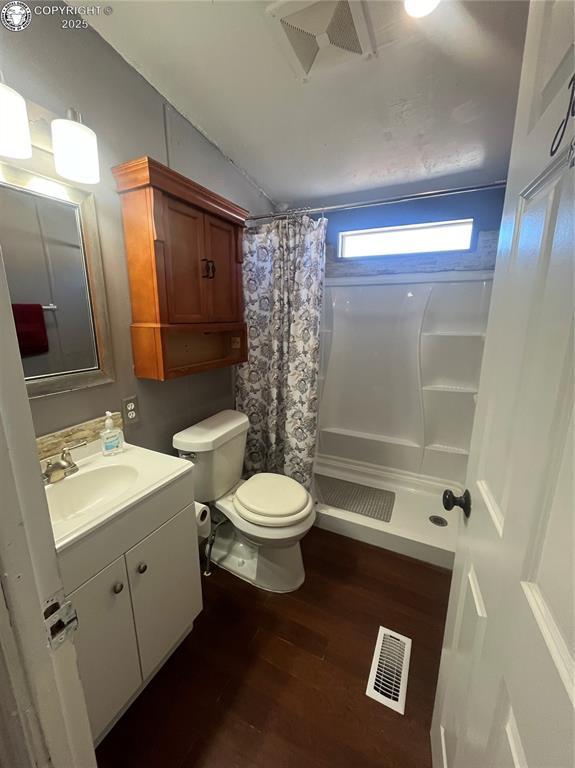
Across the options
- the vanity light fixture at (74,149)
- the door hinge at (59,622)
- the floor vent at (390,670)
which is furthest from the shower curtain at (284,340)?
the door hinge at (59,622)

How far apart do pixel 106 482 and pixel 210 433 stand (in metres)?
0.50

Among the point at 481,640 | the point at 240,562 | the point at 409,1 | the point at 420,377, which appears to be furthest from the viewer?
the point at 420,377

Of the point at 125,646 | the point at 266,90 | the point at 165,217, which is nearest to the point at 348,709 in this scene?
the point at 125,646

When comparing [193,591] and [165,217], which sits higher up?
[165,217]

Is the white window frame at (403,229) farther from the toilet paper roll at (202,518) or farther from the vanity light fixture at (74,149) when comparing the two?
the toilet paper roll at (202,518)

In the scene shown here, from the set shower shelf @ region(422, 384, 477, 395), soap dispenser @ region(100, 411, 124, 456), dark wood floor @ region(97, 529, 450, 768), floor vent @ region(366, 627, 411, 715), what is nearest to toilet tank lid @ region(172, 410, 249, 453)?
soap dispenser @ region(100, 411, 124, 456)

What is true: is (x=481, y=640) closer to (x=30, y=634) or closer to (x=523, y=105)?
(x=30, y=634)

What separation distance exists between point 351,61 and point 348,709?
→ 2347 mm

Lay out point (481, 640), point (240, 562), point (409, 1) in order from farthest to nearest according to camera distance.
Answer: point (240, 562) → point (409, 1) → point (481, 640)

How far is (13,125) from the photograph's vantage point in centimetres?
90

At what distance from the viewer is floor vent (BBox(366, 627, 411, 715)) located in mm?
1128

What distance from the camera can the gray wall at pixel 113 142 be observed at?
100cm

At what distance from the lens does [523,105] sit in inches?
24.7

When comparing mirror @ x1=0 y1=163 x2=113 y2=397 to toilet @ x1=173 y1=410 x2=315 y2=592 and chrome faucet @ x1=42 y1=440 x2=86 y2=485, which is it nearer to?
chrome faucet @ x1=42 y1=440 x2=86 y2=485
